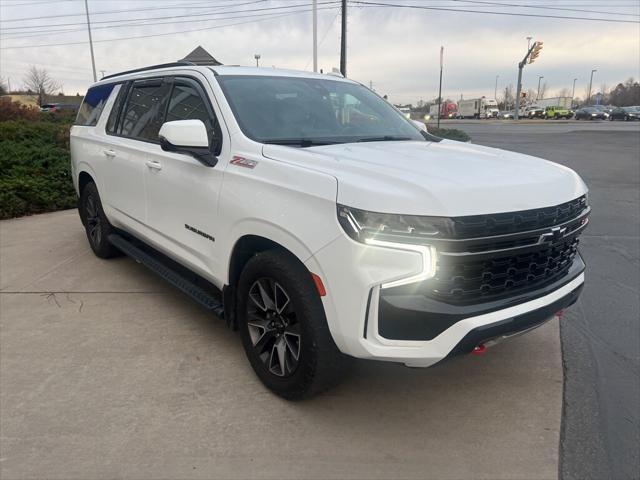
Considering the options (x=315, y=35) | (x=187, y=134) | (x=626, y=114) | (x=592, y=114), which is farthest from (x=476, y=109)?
(x=187, y=134)

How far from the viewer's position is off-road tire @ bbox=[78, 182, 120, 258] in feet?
17.9

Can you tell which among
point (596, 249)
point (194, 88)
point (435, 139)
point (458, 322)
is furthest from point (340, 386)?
point (596, 249)

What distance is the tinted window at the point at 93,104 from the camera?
544 cm

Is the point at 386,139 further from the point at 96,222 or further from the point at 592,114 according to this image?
the point at 592,114

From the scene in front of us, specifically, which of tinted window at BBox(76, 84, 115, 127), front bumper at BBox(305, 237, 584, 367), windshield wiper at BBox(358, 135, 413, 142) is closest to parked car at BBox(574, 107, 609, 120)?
tinted window at BBox(76, 84, 115, 127)

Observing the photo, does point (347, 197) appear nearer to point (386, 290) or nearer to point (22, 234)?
point (386, 290)

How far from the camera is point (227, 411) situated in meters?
2.99

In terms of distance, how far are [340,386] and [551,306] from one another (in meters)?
1.33

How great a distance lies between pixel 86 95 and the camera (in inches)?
237

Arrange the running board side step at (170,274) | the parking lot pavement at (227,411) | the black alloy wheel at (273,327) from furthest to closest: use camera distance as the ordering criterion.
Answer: the running board side step at (170,274), the black alloy wheel at (273,327), the parking lot pavement at (227,411)

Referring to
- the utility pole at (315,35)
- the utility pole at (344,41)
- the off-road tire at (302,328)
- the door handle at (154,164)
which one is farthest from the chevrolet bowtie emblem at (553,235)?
the utility pole at (344,41)

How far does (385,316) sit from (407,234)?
1.26ft

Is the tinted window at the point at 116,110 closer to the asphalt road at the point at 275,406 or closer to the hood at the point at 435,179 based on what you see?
the asphalt road at the point at 275,406

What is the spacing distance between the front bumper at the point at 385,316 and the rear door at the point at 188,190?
111 cm
